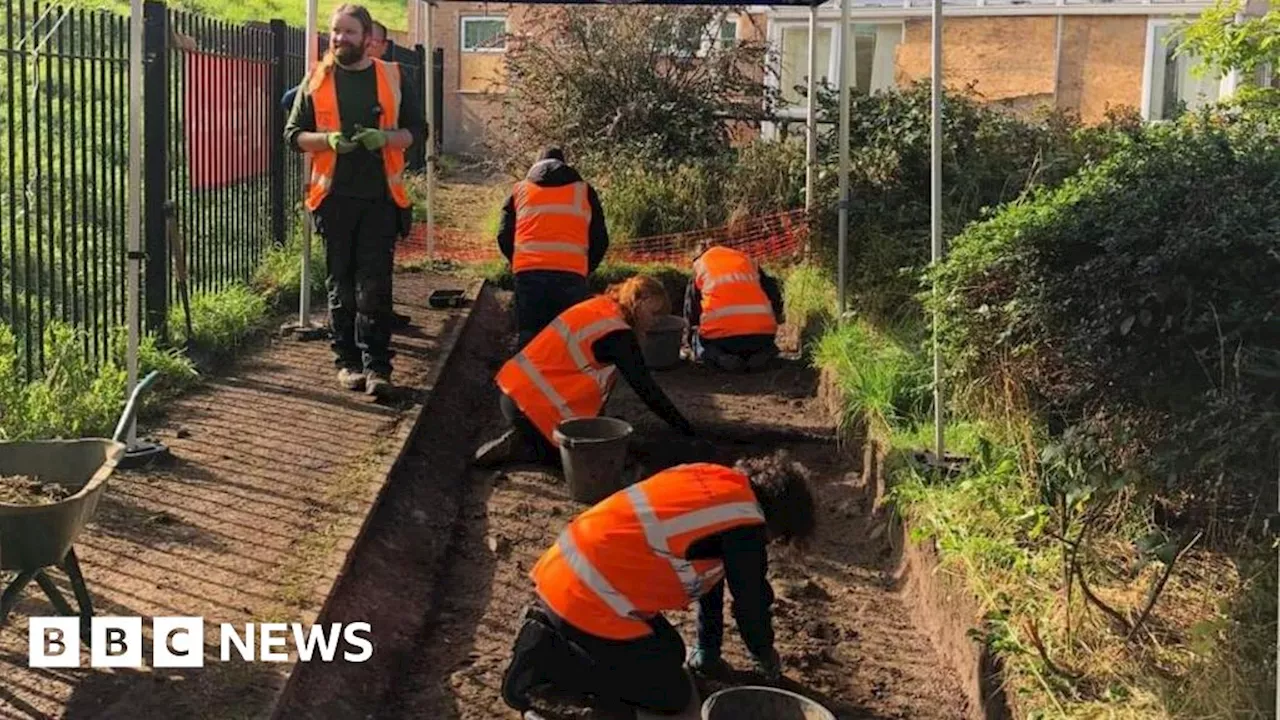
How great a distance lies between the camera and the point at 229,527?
5.26 meters

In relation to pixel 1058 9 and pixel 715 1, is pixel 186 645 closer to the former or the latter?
pixel 715 1

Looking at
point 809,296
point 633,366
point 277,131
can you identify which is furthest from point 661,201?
point 633,366

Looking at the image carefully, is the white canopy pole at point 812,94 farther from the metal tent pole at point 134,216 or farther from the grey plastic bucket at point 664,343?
the metal tent pole at point 134,216

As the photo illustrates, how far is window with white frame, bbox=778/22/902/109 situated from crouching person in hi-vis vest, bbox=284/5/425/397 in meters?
11.9

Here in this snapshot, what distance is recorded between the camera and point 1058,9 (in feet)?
58.1

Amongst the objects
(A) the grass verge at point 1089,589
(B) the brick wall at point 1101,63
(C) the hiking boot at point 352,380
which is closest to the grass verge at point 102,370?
(C) the hiking boot at point 352,380

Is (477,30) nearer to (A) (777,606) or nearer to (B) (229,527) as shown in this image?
(B) (229,527)

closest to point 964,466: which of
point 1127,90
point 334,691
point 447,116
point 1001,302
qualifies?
point 1001,302

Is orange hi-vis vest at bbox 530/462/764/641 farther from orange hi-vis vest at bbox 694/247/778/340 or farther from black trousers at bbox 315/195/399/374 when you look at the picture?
orange hi-vis vest at bbox 694/247/778/340

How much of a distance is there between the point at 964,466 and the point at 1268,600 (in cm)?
203

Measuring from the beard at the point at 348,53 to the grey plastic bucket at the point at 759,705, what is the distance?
4.51 meters

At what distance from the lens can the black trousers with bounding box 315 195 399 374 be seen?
7.32 meters

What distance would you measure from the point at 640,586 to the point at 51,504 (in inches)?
69.9

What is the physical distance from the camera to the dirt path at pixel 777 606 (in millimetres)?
4590
